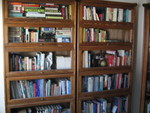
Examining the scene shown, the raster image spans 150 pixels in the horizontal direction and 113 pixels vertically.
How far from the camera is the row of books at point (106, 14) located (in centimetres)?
250

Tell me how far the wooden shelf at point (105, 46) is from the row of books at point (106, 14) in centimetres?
37

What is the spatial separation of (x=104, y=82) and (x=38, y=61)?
110 centimetres

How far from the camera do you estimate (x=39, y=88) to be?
239 cm

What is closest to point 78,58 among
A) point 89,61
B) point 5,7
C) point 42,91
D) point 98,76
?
point 89,61

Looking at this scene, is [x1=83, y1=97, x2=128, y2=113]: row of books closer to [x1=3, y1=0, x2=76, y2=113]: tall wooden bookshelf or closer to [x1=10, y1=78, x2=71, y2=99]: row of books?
[x1=3, y1=0, x2=76, y2=113]: tall wooden bookshelf

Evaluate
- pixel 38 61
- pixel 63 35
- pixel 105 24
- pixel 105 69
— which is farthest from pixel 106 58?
pixel 38 61

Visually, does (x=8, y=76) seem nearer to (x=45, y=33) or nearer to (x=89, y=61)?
(x=45, y=33)

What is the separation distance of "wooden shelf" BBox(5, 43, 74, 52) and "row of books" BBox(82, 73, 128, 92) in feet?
1.90

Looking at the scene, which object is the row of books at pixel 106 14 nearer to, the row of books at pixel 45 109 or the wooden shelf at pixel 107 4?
the wooden shelf at pixel 107 4

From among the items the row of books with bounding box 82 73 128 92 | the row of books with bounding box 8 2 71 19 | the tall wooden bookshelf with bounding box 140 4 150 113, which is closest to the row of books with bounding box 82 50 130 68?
the row of books with bounding box 82 73 128 92

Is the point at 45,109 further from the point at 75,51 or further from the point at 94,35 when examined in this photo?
the point at 94,35

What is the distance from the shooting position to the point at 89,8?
2.51m

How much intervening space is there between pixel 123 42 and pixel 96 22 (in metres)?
0.57

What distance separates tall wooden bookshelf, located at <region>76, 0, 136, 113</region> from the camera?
98.0 inches
